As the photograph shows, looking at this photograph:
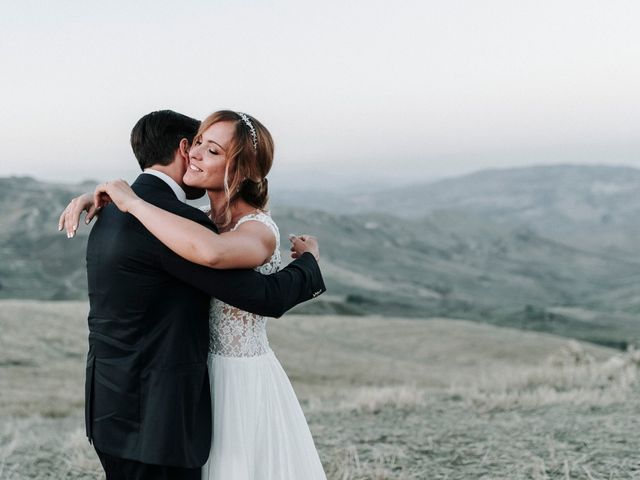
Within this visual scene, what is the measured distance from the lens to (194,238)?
2.55m

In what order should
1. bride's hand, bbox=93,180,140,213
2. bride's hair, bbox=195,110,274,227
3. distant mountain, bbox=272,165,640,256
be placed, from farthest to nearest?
1. distant mountain, bbox=272,165,640,256
2. bride's hair, bbox=195,110,274,227
3. bride's hand, bbox=93,180,140,213

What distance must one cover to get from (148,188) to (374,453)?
372 centimetres

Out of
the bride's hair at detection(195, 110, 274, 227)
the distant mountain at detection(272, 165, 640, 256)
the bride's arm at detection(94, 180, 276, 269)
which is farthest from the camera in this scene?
the distant mountain at detection(272, 165, 640, 256)

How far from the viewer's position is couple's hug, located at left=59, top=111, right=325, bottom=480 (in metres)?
2.65

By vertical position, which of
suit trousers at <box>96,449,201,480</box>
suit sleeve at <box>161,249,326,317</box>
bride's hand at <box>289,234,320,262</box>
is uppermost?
bride's hand at <box>289,234,320,262</box>

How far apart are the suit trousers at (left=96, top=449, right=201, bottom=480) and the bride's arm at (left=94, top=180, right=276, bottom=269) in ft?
2.57

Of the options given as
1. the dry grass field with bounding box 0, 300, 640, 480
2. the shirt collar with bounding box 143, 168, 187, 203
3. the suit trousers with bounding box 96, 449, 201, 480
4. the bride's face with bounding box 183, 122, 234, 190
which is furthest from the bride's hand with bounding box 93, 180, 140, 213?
the dry grass field with bounding box 0, 300, 640, 480

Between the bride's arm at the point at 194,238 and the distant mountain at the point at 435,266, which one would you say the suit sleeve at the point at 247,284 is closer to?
the bride's arm at the point at 194,238

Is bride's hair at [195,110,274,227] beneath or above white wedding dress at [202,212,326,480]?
above

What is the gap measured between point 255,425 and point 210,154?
1066 mm

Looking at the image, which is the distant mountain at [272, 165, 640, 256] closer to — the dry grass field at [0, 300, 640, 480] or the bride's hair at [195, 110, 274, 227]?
the dry grass field at [0, 300, 640, 480]

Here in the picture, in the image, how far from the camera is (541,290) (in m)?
76.2

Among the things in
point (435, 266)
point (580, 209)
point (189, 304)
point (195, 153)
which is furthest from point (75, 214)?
point (580, 209)

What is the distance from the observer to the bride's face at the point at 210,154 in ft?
9.30
